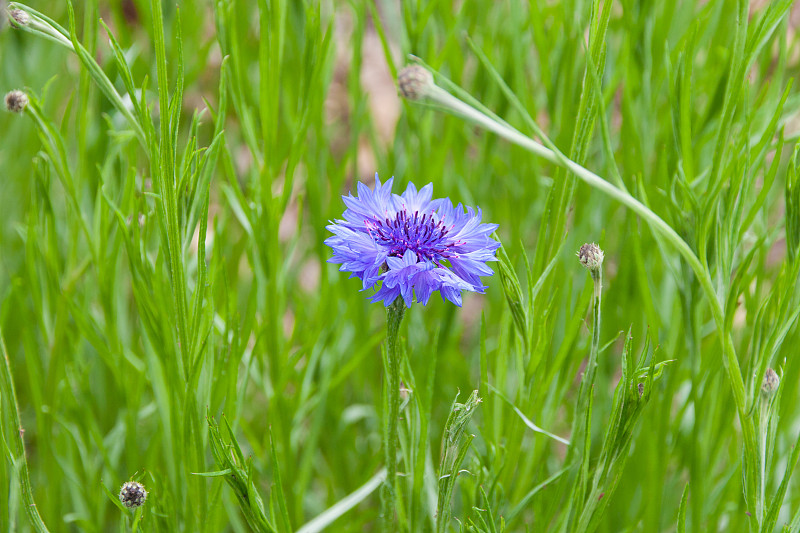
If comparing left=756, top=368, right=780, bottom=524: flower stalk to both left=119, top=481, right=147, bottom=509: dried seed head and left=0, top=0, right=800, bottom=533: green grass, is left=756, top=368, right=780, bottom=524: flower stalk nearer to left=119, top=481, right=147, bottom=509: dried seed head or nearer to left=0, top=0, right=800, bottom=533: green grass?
left=0, top=0, right=800, bottom=533: green grass

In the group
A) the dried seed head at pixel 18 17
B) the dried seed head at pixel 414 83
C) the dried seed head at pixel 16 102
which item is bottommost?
the dried seed head at pixel 16 102

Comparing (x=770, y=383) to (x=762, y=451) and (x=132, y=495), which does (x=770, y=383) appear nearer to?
(x=762, y=451)

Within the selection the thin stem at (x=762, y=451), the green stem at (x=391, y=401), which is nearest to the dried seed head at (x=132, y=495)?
the green stem at (x=391, y=401)

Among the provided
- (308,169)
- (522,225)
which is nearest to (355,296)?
(308,169)

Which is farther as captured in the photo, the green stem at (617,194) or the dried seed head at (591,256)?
the dried seed head at (591,256)

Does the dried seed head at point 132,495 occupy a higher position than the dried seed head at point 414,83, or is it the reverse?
the dried seed head at point 414,83

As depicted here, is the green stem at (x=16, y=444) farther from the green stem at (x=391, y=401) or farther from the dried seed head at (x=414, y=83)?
the dried seed head at (x=414, y=83)

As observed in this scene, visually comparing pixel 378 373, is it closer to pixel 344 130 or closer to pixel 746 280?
pixel 746 280
